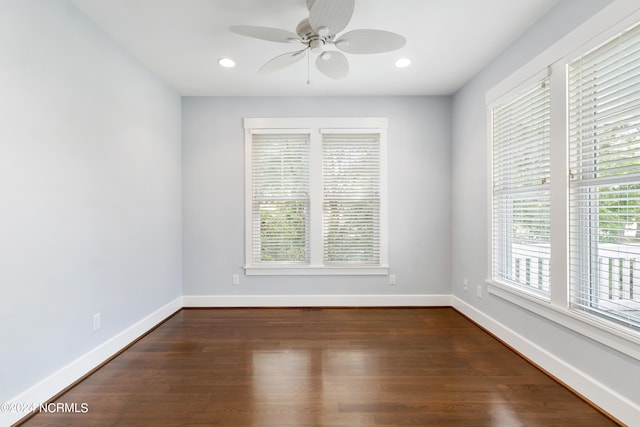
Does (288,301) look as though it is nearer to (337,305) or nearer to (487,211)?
(337,305)

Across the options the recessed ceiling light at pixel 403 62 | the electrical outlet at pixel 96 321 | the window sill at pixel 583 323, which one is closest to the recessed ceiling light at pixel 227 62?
the recessed ceiling light at pixel 403 62

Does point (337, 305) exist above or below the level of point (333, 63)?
below

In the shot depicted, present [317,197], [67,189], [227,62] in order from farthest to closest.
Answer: [317,197] → [227,62] → [67,189]

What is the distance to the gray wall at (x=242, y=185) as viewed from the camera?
375 cm

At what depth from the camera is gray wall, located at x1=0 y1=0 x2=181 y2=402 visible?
5.51 feet

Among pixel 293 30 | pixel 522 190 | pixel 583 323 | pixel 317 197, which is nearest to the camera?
pixel 583 323

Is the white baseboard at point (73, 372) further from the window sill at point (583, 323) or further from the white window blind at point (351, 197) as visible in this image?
the window sill at point (583, 323)

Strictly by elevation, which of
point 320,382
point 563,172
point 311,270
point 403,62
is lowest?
point 320,382

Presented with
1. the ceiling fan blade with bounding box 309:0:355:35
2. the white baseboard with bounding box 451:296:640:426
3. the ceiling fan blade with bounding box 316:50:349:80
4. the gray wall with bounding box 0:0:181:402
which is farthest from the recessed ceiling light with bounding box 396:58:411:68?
the white baseboard with bounding box 451:296:640:426

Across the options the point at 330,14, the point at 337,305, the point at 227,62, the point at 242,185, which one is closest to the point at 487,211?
the point at 337,305

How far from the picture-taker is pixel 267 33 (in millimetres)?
1954

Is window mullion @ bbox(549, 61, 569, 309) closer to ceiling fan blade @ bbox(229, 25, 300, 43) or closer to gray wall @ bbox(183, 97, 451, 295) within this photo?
gray wall @ bbox(183, 97, 451, 295)

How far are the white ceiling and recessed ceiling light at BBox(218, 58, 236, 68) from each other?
5cm

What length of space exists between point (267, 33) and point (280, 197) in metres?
2.06
